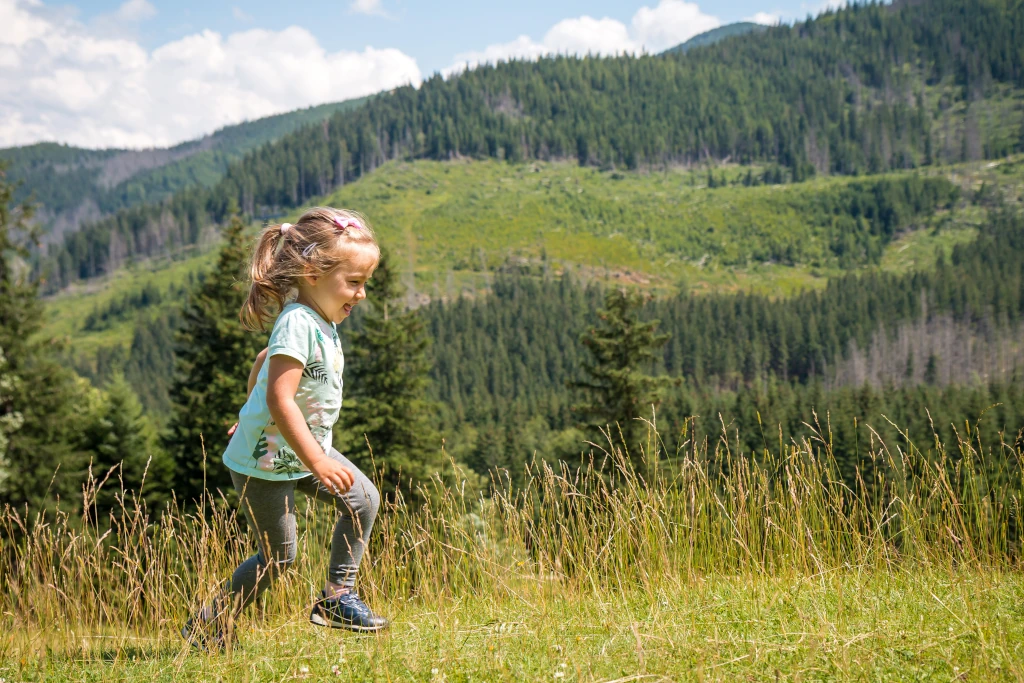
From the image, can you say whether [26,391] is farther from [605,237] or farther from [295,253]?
[605,237]

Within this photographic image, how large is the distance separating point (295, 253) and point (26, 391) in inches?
859

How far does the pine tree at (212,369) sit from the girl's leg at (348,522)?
19757mm

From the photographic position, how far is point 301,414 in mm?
3148

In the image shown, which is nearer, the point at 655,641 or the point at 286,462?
the point at 655,641

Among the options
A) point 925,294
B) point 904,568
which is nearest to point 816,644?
point 904,568

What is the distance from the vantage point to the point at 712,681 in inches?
106

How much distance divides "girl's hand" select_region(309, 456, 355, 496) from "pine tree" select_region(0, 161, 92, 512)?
20.7 metres

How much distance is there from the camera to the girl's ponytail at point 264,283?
11.4 feet

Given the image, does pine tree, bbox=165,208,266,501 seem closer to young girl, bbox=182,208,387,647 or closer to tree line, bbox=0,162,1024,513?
tree line, bbox=0,162,1024,513

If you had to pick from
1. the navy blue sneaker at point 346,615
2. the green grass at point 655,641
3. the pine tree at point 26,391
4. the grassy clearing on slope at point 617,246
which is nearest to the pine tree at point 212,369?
the pine tree at point 26,391

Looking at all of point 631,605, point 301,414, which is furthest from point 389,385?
point 301,414

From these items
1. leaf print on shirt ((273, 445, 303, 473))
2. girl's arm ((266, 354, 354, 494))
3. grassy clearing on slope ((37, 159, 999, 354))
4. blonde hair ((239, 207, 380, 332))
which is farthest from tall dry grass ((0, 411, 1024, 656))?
grassy clearing on slope ((37, 159, 999, 354))

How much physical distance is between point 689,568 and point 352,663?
178 cm

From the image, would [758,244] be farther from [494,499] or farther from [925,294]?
[494,499]
